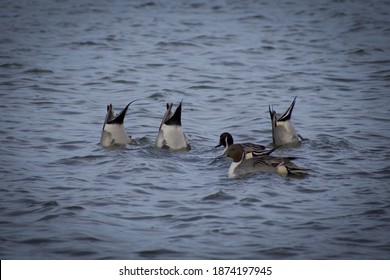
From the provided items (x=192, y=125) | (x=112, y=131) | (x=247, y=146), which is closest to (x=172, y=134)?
(x=112, y=131)

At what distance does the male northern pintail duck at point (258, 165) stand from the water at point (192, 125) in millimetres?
122

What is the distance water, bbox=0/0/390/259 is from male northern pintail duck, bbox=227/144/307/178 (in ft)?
0.40

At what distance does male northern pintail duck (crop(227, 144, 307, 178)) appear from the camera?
34.0ft

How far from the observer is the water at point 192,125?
8.50m

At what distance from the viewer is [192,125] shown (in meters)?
13.9

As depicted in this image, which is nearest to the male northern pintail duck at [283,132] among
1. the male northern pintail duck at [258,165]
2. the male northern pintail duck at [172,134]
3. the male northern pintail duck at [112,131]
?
the male northern pintail duck at [172,134]

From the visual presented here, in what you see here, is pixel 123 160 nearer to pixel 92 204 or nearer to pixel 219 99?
pixel 92 204

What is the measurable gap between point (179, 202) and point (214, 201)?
392mm

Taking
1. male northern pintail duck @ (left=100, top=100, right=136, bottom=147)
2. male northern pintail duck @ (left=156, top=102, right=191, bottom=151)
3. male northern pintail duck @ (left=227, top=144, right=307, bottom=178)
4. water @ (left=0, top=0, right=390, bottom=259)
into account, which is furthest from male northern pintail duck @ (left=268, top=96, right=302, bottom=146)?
male northern pintail duck @ (left=100, top=100, right=136, bottom=147)

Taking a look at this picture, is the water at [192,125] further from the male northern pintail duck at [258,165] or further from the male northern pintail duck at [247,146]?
the male northern pintail duck at [247,146]

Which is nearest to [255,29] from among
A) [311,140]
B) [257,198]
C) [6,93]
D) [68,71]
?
[68,71]

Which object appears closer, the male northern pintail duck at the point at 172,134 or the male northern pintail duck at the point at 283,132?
the male northern pintail duck at the point at 172,134

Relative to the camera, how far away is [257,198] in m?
9.64

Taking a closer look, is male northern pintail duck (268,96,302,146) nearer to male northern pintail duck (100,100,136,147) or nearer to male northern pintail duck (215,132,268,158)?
male northern pintail duck (215,132,268,158)
